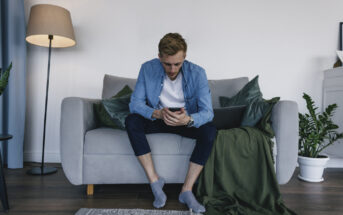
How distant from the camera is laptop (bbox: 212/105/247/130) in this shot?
165 centimetres

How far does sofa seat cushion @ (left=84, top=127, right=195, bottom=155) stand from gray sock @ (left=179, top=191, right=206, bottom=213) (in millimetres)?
265

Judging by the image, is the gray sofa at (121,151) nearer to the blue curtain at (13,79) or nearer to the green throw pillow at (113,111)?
the green throw pillow at (113,111)

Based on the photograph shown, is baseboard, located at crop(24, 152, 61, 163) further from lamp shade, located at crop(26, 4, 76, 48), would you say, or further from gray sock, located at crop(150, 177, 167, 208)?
gray sock, located at crop(150, 177, 167, 208)

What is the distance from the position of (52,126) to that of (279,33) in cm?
254

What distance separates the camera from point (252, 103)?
172 centimetres

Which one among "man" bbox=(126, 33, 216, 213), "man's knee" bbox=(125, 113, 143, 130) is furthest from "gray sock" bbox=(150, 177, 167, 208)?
"man's knee" bbox=(125, 113, 143, 130)

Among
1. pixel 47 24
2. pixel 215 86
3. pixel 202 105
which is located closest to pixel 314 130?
pixel 215 86

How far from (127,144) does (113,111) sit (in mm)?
276

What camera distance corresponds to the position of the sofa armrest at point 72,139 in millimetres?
1499

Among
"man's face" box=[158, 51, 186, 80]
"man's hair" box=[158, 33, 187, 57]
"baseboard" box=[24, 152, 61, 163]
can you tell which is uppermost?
"man's hair" box=[158, 33, 187, 57]

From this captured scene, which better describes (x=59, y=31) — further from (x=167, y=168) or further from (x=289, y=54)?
(x=289, y=54)

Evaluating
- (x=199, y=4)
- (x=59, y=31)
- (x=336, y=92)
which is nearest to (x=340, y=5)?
(x=336, y=92)

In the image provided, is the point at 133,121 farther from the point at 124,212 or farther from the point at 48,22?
the point at 48,22

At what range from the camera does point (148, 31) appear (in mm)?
2502
